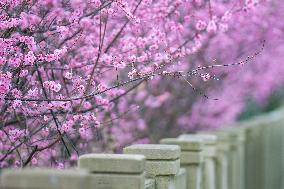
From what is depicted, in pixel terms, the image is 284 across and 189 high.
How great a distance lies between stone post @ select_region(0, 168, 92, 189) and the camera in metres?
3.65

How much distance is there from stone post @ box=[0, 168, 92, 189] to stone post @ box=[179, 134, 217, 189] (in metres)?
4.64

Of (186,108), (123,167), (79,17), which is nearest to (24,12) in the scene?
(79,17)

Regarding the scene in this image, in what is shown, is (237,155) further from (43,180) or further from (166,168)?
(43,180)

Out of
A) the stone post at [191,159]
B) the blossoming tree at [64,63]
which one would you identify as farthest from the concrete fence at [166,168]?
the blossoming tree at [64,63]

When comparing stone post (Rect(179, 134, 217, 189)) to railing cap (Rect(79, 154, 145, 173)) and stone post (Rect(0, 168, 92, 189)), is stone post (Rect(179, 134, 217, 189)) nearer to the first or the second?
railing cap (Rect(79, 154, 145, 173))

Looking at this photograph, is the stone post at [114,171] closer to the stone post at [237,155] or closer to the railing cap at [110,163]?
the railing cap at [110,163]

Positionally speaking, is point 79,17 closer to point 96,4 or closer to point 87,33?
point 96,4

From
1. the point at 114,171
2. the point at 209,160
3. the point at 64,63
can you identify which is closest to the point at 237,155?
the point at 209,160

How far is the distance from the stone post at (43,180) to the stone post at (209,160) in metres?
4.64

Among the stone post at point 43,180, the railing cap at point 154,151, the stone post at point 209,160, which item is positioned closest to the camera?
the stone post at point 43,180

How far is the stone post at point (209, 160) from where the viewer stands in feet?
27.9

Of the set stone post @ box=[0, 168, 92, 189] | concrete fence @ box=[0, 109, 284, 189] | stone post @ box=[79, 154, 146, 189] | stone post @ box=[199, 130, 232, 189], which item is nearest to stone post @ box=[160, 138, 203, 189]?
concrete fence @ box=[0, 109, 284, 189]

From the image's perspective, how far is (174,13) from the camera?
9422 mm

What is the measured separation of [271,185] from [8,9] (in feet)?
50.2
